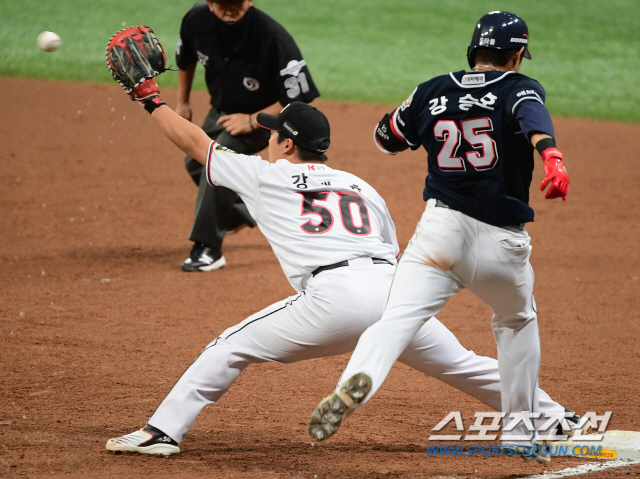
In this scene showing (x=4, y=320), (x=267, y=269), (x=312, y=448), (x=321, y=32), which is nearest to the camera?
(x=312, y=448)

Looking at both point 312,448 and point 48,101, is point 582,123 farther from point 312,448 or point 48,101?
point 312,448

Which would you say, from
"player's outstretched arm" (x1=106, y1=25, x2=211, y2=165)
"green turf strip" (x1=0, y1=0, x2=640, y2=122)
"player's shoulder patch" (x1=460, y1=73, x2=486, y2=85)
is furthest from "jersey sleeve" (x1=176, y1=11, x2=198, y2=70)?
"green turf strip" (x1=0, y1=0, x2=640, y2=122)

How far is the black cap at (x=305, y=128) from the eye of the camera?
349 cm

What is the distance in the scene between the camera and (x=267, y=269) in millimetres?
6566

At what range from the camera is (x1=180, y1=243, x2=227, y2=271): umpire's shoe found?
20.9 ft

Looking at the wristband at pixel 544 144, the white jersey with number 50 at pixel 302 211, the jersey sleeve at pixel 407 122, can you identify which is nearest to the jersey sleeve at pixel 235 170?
the white jersey with number 50 at pixel 302 211

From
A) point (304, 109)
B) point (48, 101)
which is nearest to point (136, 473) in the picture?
point (304, 109)

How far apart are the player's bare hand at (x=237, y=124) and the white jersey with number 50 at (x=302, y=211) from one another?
2.69 meters

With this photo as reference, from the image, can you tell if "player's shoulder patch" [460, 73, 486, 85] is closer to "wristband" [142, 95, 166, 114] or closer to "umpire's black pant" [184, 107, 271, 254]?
"wristband" [142, 95, 166, 114]

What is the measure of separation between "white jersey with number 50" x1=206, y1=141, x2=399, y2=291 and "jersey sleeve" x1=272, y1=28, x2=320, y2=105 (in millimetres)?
2721

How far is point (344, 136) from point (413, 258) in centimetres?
851

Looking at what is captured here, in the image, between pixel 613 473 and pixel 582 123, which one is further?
pixel 582 123

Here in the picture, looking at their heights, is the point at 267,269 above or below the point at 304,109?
below

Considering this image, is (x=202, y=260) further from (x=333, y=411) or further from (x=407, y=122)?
(x=333, y=411)
